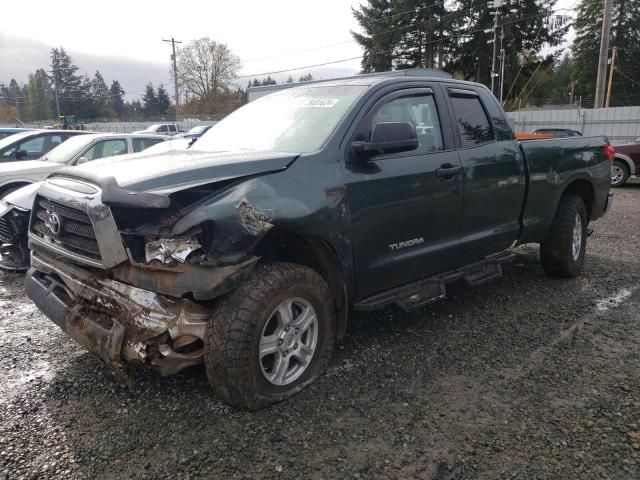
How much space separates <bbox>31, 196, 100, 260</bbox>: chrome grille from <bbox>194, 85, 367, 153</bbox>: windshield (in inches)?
44.7

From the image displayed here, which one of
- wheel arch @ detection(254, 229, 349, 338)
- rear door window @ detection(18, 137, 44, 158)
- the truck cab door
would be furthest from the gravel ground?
rear door window @ detection(18, 137, 44, 158)

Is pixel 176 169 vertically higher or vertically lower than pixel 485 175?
higher

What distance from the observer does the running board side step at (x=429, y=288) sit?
350 centimetres

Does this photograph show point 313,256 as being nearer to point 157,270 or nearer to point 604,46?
point 157,270

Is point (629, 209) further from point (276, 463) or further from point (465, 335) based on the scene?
point (276, 463)

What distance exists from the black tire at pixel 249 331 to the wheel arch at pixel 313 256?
20 centimetres

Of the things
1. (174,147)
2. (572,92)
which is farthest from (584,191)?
(572,92)

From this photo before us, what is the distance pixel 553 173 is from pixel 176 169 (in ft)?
12.3

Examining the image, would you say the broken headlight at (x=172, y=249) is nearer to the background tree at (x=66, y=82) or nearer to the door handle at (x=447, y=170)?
the door handle at (x=447, y=170)

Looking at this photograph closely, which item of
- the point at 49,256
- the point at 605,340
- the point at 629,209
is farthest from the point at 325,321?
the point at 629,209

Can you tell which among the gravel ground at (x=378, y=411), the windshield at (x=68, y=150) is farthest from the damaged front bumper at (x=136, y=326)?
the windshield at (x=68, y=150)

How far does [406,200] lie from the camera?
352cm

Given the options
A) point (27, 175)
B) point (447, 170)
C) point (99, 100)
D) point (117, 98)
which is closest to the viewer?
point (447, 170)

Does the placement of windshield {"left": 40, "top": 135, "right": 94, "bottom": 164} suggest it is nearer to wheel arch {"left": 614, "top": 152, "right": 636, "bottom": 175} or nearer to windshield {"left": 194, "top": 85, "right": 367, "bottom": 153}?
Result: windshield {"left": 194, "top": 85, "right": 367, "bottom": 153}
